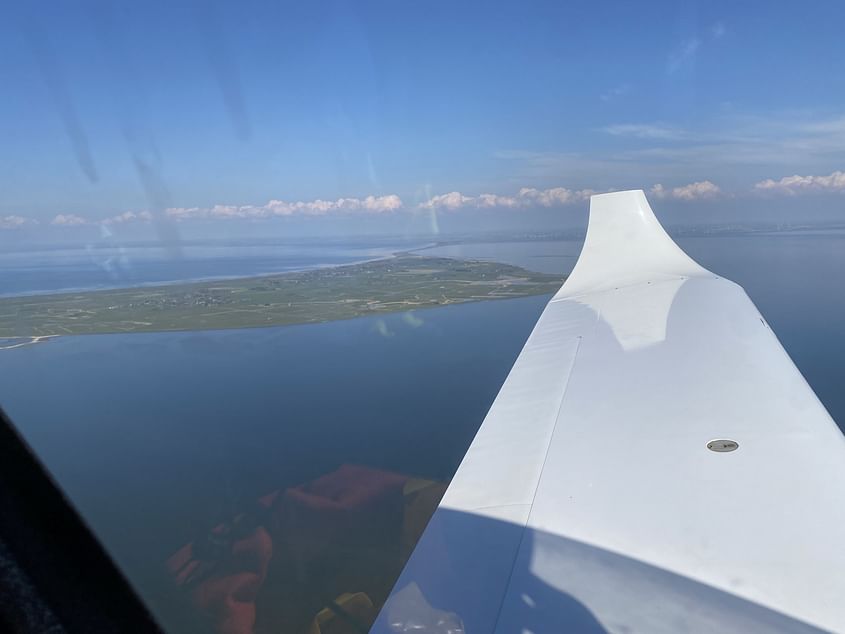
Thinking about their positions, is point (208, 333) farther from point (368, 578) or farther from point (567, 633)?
point (567, 633)

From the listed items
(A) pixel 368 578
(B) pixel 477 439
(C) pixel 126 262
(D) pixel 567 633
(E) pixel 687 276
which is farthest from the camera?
(C) pixel 126 262

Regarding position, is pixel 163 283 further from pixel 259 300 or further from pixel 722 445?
pixel 722 445

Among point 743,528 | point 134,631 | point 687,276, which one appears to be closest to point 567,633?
point 743,528

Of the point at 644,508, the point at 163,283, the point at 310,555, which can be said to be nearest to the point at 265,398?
the point at 310,555

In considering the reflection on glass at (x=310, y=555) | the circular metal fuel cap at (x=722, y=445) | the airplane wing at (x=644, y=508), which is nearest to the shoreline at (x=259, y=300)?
the reflection on glass at (x=310, y=555)

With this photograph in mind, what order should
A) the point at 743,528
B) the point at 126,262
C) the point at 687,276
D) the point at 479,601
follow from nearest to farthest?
the point at 479,601
the point at 743,528
the point at 687,276
the point at 126,262

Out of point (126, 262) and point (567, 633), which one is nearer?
point (567, 633)

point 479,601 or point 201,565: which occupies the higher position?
point 479,601

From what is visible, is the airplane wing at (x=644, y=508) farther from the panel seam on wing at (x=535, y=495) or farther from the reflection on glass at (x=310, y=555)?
the reflection on glass at (x=310, y=555)
